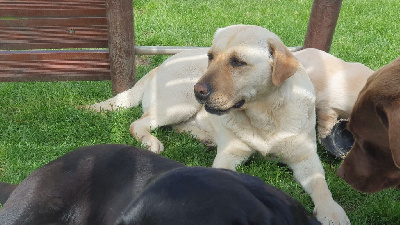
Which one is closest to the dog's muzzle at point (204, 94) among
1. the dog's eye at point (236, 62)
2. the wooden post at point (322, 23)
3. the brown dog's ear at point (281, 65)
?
the dog's eye at point (236, 62)

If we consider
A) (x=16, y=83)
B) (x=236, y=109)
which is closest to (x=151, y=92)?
(x=236, y=109)

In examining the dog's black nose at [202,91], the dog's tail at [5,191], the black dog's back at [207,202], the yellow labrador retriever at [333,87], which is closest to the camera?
the black dog's back at [207,202]

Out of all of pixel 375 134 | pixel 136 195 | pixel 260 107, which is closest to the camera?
pixel 136 195

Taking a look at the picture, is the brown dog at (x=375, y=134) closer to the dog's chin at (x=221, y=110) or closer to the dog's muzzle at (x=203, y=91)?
the dog's chin at (x=221, y=110)

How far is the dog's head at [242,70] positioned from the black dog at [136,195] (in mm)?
932

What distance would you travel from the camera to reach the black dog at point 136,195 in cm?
155

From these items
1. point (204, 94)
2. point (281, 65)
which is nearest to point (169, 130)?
point (204, 94)

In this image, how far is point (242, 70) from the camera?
3283mm

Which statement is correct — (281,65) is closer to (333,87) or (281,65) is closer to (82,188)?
(333,87)

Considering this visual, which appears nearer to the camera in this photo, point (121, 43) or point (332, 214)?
point (332, 214)

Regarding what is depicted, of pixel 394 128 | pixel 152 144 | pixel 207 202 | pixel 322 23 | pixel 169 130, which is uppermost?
pixel 207 202

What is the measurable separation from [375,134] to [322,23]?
83.2 inches

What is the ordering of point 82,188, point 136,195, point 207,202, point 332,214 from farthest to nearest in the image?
point 332,214 → point 82,188 → point 136,195 → point 207,202

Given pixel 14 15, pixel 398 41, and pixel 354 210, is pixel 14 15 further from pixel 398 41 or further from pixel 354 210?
pixel 398 41
